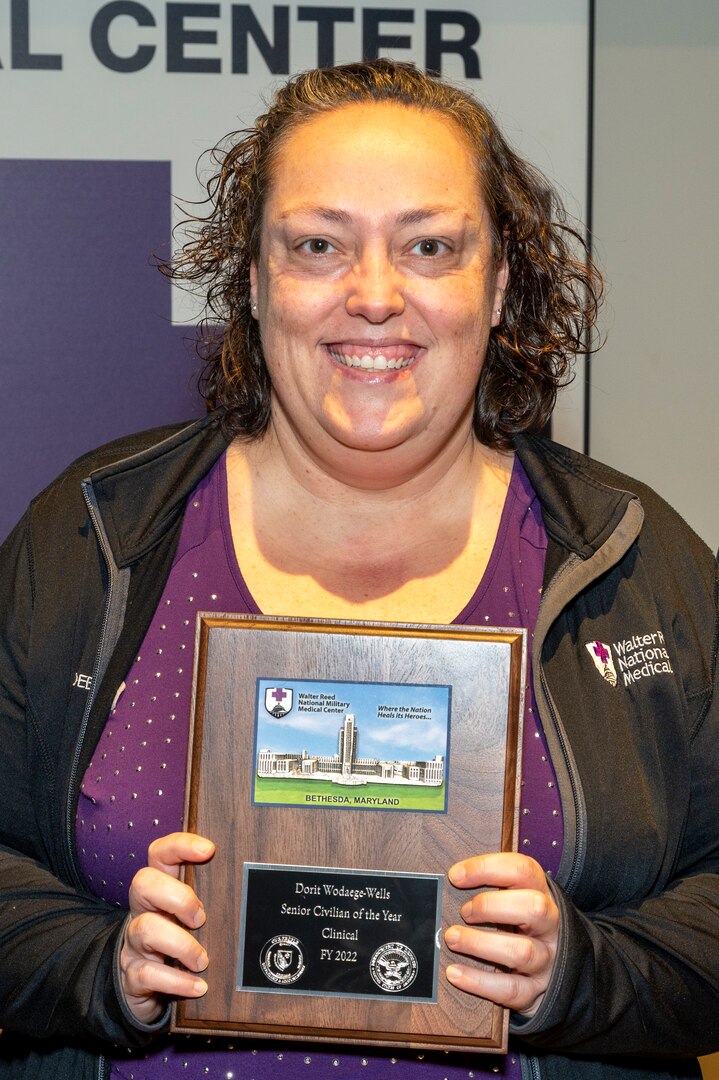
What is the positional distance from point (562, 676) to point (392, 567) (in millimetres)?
249

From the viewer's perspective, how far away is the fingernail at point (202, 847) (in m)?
1.15

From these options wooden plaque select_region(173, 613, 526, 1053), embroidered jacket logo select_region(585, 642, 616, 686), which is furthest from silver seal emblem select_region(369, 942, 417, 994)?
embroidered jacket logo select_region(585, 642, 616, 686)

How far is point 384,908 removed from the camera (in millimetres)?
1148

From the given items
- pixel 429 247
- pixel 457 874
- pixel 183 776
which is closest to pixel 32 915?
pixel 183 776

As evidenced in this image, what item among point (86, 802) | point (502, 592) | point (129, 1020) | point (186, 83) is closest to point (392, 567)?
point (502, 592)

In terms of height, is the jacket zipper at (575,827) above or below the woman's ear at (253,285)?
below

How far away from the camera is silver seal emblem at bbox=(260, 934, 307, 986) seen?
3.76 ft

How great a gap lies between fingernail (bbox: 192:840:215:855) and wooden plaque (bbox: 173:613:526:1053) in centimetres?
2

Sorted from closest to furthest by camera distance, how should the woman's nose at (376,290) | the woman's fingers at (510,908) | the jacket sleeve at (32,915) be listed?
the woman's fingers at (510,908) < the jacket sleeve at (32,915) < the woman's nose at (376,290)

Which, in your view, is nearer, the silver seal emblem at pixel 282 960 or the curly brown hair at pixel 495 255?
the silver seal emblem at pixel 282 960

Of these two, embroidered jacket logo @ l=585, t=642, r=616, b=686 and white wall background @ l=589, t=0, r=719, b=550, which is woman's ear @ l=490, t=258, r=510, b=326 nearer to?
embroidered jacket logo @ l=585, t=642, r=616, b=686

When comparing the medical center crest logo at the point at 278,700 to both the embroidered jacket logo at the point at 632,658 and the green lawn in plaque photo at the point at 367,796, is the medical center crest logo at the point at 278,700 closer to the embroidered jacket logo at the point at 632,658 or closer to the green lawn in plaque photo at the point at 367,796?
the green lawn in plaque photo at the point at 367,796

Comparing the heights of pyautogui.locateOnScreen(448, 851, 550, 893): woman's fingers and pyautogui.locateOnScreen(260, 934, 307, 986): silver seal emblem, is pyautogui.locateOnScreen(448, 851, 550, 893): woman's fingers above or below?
above

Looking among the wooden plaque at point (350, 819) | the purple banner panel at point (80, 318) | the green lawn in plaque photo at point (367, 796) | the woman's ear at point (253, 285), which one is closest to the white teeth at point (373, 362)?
the woman's ear at point (253, 285)
